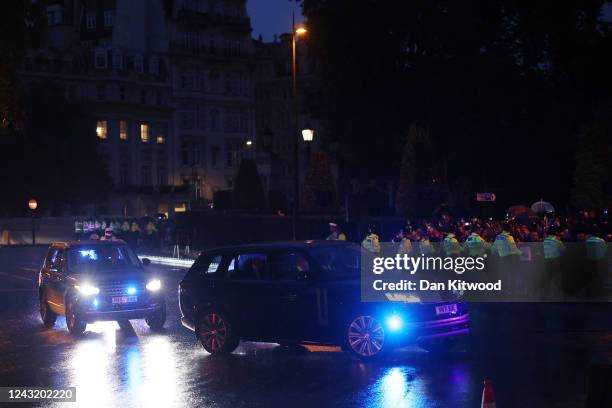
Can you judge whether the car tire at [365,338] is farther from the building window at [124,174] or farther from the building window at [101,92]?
the building window at [101,92]

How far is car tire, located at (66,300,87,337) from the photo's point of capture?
19062 mm

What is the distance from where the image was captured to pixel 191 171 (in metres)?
104

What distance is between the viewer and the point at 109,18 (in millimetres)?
100062

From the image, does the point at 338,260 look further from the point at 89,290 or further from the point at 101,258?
the point at 101,258

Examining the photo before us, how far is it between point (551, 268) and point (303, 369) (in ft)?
34.2

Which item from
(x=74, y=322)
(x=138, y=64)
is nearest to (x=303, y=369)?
(x=74, y=322)

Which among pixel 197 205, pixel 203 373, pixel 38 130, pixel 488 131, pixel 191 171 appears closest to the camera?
pixel 203 373

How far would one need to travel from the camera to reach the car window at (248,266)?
16.0 meters

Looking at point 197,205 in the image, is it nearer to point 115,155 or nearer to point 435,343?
point 115,155

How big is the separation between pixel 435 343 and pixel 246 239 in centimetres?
3731

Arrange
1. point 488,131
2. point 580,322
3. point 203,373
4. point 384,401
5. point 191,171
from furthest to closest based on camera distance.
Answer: point 191,171 < point 488,131 < point 580,322 < point 203,373 < point 384,401

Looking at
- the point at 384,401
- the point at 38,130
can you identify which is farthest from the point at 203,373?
the point at 38,130

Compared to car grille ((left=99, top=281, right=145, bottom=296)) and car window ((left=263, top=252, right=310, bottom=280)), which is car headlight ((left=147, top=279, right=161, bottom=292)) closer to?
car grille ((left=99, top=281, right=145, bottom=296))

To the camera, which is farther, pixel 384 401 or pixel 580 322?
pixel 580 322
